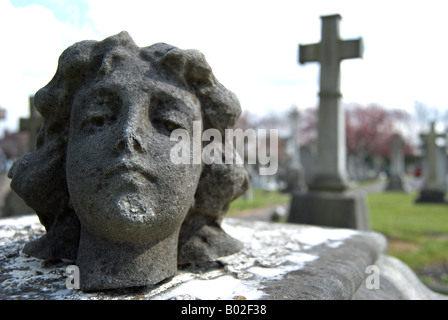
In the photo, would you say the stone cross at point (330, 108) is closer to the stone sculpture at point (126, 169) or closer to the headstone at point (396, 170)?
the stone sculpture at point (126, 169)

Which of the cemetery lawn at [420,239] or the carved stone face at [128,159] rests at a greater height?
the carved stone face at [128,159]

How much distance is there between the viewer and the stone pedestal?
5.42 metres

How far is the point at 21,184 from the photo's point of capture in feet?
7.23

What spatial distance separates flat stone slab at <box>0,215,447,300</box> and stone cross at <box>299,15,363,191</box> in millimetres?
2403

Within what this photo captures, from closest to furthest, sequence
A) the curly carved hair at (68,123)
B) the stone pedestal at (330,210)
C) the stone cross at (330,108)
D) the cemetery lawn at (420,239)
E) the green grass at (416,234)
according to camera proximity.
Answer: the curly carved hair at (68,123), the cemetery lawn at (420,239), the green grass at (416,234), the stone pedestal at (330,210), the stone cross at (330,108)

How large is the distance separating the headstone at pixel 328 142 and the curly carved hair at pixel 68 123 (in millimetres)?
3565

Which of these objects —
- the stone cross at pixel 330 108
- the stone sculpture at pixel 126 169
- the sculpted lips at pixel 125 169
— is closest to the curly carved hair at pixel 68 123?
the stone sculpture at pixel 126 169

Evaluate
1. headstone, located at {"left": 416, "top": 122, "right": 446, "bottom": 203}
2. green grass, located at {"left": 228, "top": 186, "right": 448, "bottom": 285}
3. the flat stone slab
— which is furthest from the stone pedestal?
headstone, located at {"left": 416, "top": 122, "right": 446, "bottom": 203}

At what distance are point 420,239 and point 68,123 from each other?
608 cm

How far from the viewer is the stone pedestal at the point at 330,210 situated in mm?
5422

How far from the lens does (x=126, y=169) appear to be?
1733mm

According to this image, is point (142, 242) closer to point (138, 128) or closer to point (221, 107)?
point (138, 128)

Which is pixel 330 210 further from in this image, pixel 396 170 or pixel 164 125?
pixel 396 170
